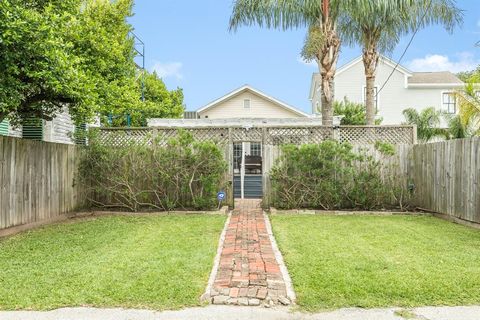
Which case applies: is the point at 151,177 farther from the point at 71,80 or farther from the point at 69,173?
the point at 71,80

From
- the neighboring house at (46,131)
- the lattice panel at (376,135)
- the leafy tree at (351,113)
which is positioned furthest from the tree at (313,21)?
the leafy tree at (351,113)

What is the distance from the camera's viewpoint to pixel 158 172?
382 inches

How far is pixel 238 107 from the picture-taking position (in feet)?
71.7

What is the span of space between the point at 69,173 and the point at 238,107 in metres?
13.5

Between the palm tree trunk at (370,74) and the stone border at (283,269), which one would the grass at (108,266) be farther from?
the palm tree trunk at (370,74)

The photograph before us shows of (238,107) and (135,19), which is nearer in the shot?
(135,19)

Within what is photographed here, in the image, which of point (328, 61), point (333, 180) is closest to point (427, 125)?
point (328, 61)

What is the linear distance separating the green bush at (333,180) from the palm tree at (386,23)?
4731 mm

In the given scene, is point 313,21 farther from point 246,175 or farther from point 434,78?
point 434,78

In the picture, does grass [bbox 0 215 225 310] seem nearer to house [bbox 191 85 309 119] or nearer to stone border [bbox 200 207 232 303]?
stone border [bbox 200 207 232 303]

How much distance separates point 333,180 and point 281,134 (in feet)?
6.18

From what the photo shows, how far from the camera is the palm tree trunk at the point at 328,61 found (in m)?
11.0

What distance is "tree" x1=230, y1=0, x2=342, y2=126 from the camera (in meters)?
11.0

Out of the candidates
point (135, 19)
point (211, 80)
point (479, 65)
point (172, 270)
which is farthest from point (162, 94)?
point (172, 270)
